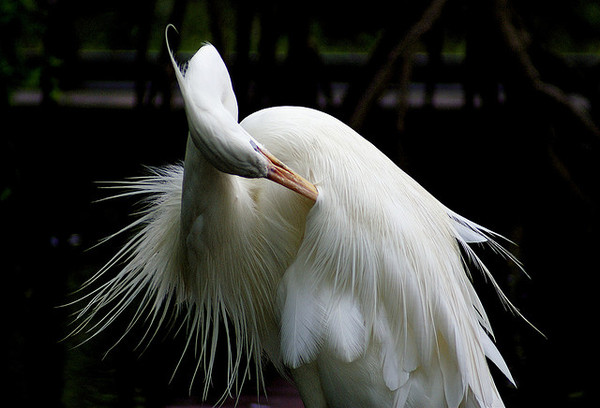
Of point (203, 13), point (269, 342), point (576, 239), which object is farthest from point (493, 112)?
point (203, 13)

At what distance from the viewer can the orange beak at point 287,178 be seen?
6.14 ft

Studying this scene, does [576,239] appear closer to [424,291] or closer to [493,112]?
[493,112]

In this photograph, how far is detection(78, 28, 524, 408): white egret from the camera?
2139 millimetres

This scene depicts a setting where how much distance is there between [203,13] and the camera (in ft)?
37.1

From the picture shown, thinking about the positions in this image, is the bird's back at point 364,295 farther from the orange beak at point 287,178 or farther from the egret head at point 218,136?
the egret head at point 218,136

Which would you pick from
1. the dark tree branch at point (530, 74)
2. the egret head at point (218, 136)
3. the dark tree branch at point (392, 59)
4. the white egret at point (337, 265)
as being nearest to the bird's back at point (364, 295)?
the white egret at point (337, 265)

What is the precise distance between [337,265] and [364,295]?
0.40ft

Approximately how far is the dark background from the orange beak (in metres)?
1.45

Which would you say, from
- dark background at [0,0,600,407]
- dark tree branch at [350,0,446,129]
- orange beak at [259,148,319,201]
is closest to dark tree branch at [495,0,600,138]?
dark background at [0,0,600,407]

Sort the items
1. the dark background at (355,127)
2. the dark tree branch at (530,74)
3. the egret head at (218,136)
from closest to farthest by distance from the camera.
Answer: the egret head at (218,136) → the dark background at (355,127) → the dark tree branch at (530,74)

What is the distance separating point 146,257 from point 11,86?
7.96ft

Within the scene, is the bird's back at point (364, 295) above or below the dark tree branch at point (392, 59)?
below

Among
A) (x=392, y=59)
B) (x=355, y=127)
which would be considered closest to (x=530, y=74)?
(x=392, y=59)

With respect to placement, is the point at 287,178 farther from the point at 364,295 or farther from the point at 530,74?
the point at 530,74
